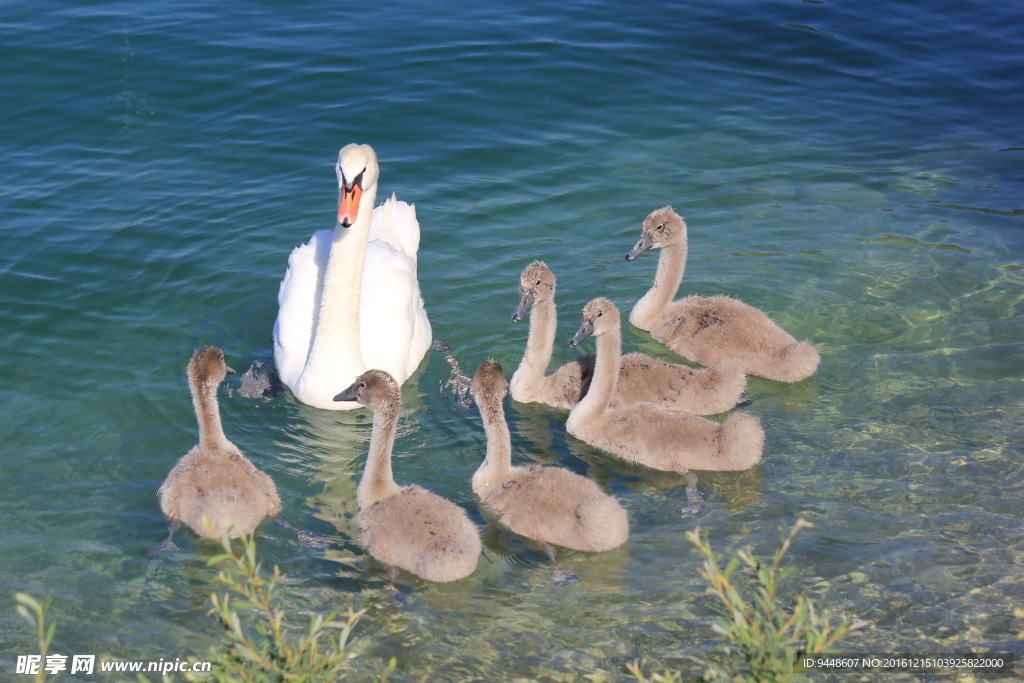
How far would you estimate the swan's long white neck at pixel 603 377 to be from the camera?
788cm

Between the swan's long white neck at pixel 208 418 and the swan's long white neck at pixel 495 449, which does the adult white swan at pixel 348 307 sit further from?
the swan's long white neck at pixel 495 449

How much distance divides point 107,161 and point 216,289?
3388 millimetres

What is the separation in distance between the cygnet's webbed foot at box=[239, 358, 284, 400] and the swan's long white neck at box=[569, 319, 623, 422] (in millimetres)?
2612

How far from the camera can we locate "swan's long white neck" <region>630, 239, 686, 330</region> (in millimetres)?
9555

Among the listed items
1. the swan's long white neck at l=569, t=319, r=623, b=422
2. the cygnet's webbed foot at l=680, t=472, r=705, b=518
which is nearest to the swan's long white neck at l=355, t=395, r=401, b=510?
the swan's long white neck at l=569, t=319, r=623, b=422

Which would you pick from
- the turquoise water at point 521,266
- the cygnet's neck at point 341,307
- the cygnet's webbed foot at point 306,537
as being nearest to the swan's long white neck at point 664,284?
the turquoise water at point 521,266

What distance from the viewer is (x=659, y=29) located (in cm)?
1712

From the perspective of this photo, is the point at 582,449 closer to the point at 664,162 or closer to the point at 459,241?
the point at 459,241

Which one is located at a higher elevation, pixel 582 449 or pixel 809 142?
pixel 809 142

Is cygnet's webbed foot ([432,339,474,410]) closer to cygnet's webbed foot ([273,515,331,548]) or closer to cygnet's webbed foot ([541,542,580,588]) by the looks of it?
cygnet's webbed foot ([273,515,331,548])

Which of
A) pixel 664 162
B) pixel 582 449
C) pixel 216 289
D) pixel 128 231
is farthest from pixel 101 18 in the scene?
pixel 582 449

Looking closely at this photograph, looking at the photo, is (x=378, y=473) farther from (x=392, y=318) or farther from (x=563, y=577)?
(x=392, y=318)

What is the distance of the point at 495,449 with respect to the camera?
7121 mm

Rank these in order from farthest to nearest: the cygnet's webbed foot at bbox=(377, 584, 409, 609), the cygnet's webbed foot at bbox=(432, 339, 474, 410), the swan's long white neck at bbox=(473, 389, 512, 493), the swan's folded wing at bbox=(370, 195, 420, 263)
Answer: the swan's folded wing at bbox=(370, 195, 420, 263)
the cygnet's webbed foot at bbox=(432, 339, 474, 410)
the swan's long white neck at bbox=(473, 389, 512, 493)
the cygnet's webbed foot at bbox=(377, 584, 409, 609)
